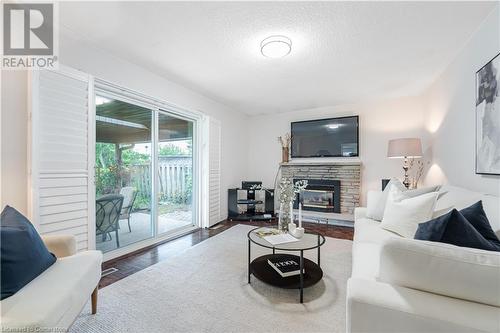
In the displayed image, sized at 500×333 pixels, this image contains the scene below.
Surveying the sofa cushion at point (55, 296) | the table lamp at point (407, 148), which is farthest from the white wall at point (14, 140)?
the table lamp at point (407, 148)

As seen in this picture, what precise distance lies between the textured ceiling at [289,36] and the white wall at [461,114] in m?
0.13

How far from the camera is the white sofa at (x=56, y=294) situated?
1.00 m

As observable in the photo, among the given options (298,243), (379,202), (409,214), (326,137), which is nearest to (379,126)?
(326,137)

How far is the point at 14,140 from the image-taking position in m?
1.80

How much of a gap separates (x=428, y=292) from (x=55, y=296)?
1777 mm

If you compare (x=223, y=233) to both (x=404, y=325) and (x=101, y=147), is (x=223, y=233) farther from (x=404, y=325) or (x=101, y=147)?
(x=404, y=325)

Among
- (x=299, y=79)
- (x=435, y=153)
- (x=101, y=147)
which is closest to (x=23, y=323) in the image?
(x=101, y=147)

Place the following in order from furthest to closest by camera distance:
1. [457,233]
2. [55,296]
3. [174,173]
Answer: [174,173] → [55,296] → [457,233]

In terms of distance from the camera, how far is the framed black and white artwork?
1699mm

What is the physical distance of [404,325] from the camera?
2.79 feet

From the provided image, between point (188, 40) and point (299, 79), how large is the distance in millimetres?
1623

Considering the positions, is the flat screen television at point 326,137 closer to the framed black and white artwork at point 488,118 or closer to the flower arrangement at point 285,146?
the flower arrangement at point 285,146

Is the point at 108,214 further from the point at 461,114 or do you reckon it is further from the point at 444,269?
the point at 461,114

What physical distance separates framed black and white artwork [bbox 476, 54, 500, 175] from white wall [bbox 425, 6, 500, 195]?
86 millimetres
